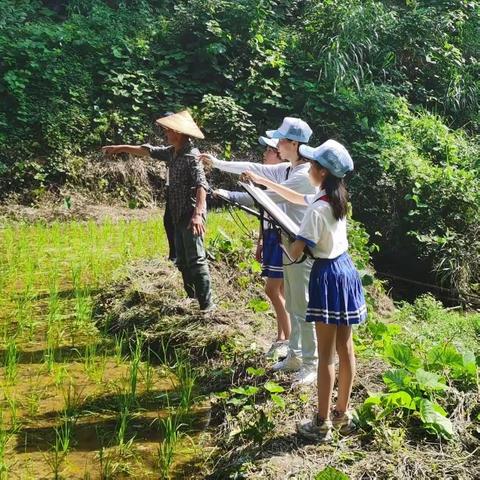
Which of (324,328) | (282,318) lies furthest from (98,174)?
(324,328)

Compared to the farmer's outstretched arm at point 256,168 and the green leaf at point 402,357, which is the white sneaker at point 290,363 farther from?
the farmer's outstretched arm at point 256,168

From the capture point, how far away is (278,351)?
159 inches

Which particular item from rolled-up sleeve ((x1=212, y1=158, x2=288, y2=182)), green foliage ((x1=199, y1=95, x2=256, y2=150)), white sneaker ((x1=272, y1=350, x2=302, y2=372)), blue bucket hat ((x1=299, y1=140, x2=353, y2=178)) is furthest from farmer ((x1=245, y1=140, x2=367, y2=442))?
green foliage ((x1=199, y1=95, x2=256, y2=150))

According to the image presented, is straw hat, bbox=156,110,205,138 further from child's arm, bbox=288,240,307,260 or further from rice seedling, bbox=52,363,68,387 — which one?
rice seedling, bbox=52,363,68,387

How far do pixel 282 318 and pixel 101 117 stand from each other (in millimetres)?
7062

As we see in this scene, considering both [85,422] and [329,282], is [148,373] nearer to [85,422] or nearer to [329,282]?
[85,422]

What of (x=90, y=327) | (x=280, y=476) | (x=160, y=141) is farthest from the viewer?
(x=160, y=141)

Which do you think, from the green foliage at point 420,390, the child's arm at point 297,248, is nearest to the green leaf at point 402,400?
the green foliage at point 420,390

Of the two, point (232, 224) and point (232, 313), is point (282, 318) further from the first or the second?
point (232, 224)

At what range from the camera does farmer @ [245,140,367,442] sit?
2963 mm

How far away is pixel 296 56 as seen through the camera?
39.6ft

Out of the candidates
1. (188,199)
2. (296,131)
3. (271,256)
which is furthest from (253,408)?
(188,199)

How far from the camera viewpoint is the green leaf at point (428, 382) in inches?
125

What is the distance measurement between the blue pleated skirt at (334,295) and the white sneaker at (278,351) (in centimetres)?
108
